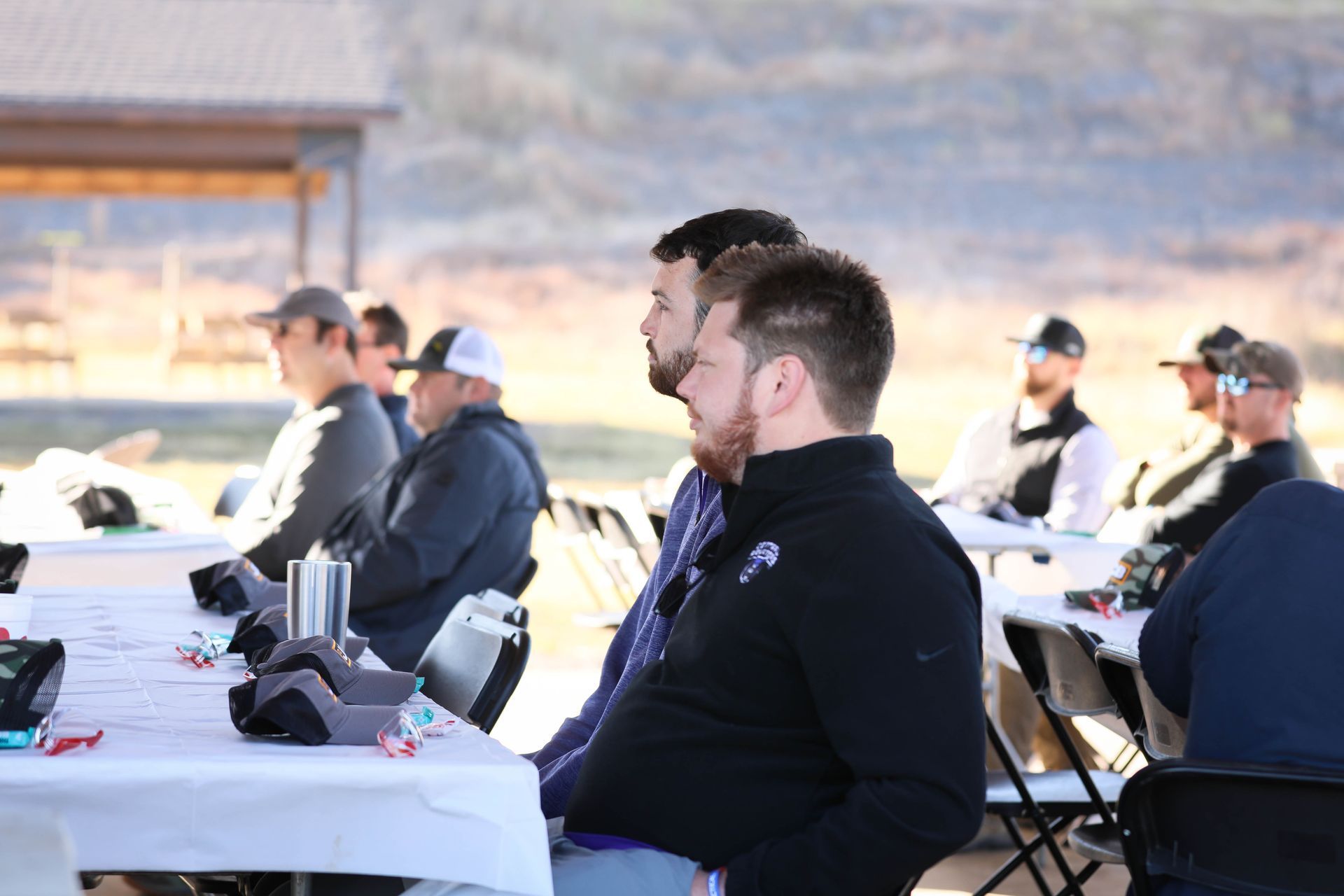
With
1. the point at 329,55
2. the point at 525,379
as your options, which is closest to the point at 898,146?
the point at 525,379

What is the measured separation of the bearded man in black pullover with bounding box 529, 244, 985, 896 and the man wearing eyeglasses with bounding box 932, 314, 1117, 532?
3502 mm

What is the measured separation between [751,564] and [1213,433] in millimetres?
3769

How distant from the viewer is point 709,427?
1716 millimetres

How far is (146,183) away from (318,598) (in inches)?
539

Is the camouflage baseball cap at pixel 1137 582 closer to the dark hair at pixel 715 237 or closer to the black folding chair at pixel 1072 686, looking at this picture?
the black folding chair at pixel 1072 686

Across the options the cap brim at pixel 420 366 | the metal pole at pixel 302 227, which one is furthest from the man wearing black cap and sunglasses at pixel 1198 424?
the metal pole at pixel 302 227

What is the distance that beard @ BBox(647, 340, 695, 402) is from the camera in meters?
2.18

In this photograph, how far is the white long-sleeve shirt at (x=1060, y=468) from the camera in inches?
203

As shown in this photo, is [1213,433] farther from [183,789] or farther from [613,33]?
[613,33]

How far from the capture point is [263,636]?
2.13m

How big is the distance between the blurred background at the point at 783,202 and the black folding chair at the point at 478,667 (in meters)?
14.4

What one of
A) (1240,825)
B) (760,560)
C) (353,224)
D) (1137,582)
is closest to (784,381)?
(760,560)

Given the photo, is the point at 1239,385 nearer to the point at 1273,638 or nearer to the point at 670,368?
the point at 670,368

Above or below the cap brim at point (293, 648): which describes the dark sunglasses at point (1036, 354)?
above
